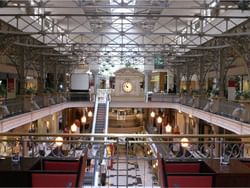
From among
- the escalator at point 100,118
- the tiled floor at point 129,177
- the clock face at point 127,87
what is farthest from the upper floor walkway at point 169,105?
the tiled floor at point 129,177

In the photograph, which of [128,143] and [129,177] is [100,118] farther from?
[128,143]

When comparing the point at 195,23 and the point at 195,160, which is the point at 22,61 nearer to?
the point at 195,23

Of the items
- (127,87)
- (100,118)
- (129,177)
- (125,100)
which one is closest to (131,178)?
(129,177)

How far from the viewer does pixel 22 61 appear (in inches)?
966

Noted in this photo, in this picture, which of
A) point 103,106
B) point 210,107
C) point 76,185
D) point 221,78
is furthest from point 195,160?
point 103,106

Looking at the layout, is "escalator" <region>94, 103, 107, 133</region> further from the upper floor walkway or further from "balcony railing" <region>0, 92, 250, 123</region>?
"balcony railing" <region>0, 92, 250, 123</region>

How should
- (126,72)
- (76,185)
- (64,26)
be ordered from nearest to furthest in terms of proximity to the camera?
1. (76,185)
2. (64,26)
3. (126,72)

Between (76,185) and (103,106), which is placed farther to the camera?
(103,106)

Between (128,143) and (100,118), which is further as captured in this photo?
(100,118)

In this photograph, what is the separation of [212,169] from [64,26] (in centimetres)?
2451

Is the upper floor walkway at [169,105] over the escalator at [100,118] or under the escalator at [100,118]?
over

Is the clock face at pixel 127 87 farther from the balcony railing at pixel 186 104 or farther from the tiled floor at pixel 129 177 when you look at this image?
the tiled floor at pixel 129 177

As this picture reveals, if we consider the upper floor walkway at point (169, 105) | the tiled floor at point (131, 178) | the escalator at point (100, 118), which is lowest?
the tiled floor at point (131, 178)

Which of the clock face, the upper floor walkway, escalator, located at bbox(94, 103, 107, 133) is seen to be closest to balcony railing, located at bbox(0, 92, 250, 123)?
the upper floor walkway
